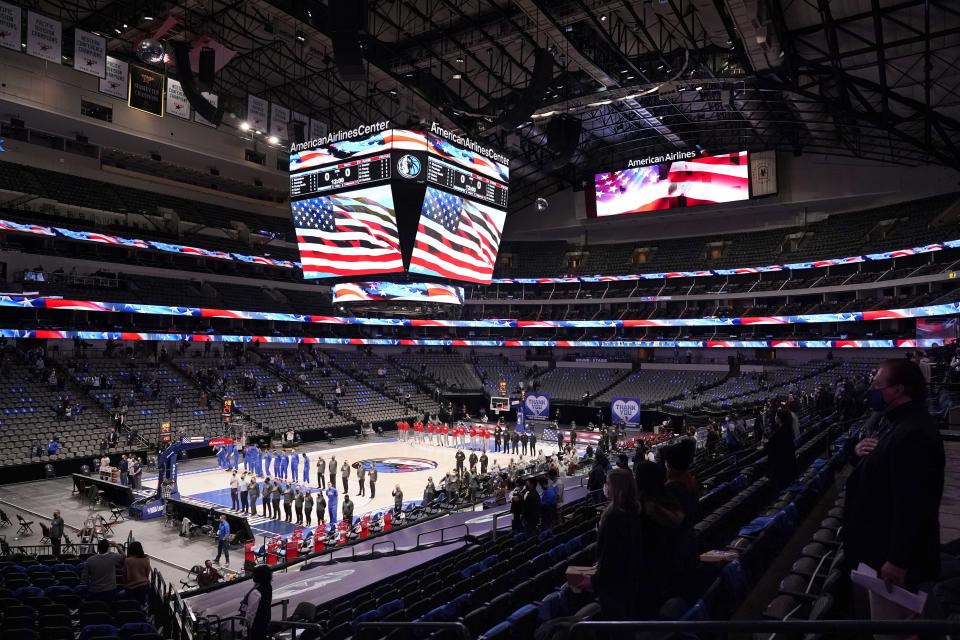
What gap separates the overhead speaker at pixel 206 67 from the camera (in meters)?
24.6

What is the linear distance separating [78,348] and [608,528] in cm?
4020

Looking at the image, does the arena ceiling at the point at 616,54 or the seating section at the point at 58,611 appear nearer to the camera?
the seating section at the point at 58,611

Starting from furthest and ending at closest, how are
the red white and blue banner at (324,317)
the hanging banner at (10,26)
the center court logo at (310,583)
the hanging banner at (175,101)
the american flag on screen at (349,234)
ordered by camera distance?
1. the hanging banner at (175,101)
2. the red white and blue banner at (324,317)
3. the american flag on screen at (349,234)
4. the hanging banner at (10,26)
5. the center court logo at (310,583)

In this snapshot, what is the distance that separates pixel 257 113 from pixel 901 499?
1409 inches

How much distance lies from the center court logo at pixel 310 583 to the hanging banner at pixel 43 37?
24010 millimetres

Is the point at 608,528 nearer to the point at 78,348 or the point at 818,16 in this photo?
the point at 818,16

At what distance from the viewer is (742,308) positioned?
48.1m

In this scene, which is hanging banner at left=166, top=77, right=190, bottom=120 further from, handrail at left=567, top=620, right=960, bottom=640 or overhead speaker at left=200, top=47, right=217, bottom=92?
handrail at left=567, top=620, right=960, bottom=640

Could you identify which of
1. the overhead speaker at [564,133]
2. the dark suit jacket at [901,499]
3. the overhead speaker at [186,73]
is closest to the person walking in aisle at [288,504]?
the overhead speaker at [186,73]

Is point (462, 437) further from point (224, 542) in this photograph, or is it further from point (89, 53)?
point (89, 53)

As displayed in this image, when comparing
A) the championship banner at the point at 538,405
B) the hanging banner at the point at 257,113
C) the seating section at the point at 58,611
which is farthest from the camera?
the championship banner at the point at 538,405

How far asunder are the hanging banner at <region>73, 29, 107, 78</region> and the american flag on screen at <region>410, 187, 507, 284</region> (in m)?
15.0

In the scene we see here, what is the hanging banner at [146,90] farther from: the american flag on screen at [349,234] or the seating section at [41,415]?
the seating section at [41,415]

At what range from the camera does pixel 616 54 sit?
2741 cm
